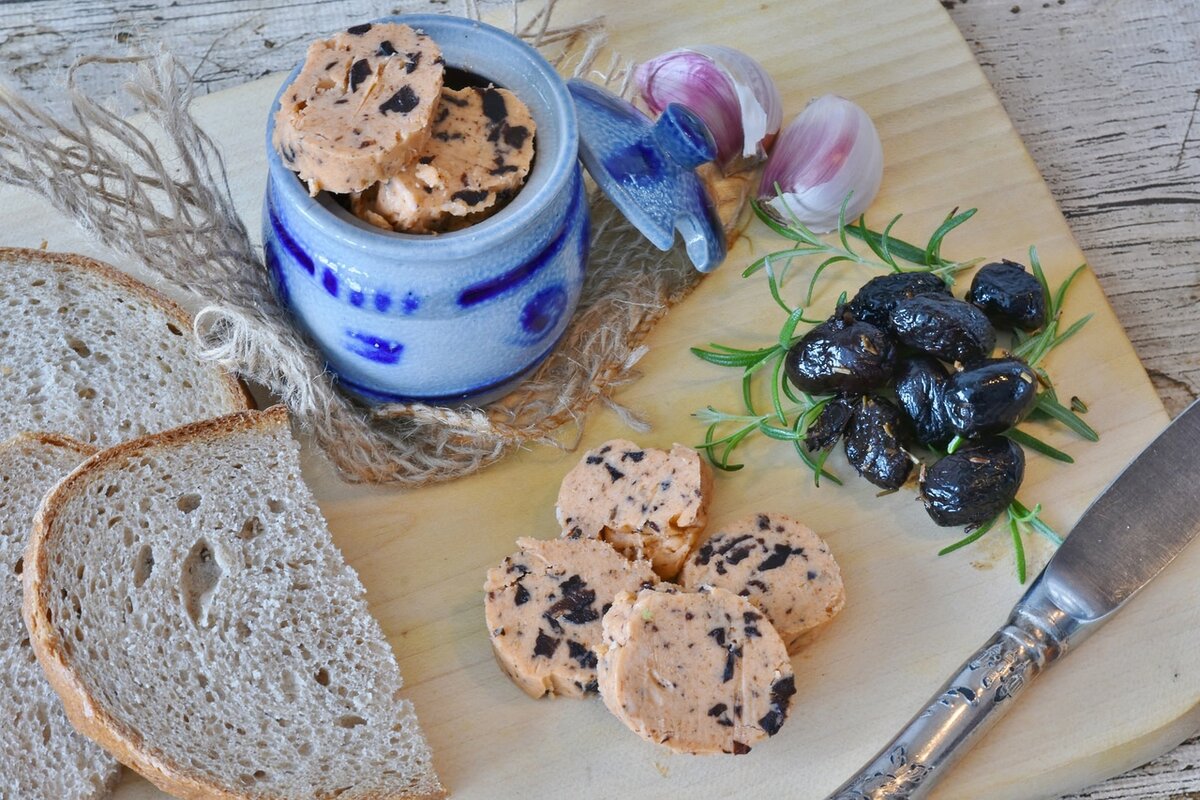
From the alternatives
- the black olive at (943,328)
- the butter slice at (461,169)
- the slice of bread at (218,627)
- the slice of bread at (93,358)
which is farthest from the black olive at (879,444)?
the slice of bread at (93,358)

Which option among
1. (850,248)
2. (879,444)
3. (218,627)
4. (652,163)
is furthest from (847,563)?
(218,627)

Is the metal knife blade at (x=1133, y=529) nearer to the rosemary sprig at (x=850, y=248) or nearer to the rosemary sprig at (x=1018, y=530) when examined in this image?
the rosemary sprig at (x=1018, y=530)

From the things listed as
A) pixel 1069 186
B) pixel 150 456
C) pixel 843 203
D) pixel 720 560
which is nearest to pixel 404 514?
pixel 150 456

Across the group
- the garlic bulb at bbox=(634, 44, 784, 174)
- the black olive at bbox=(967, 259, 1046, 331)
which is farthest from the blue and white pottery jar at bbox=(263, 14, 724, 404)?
the black olive at bbox=(967, 259, 1046, 331)

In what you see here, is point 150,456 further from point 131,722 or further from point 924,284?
point 924,284

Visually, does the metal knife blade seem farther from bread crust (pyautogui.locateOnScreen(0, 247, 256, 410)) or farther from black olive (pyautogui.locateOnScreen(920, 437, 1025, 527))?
bread crust (pyautogui.locateOnScreen(0, 247, 256, 410))
